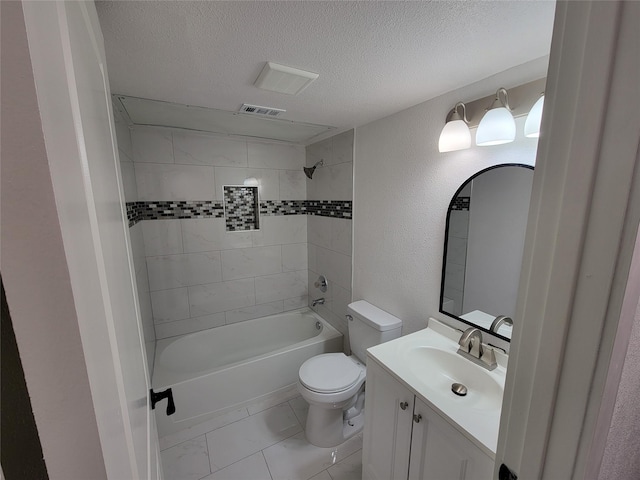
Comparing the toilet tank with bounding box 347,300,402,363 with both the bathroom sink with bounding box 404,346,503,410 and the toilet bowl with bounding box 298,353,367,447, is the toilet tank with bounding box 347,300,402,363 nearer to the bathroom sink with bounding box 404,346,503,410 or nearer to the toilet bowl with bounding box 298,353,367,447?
the toilet bowl with bounding box 298,353,367,447

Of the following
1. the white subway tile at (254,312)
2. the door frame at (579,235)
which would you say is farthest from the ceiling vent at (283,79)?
the white subway tile at (254,312)

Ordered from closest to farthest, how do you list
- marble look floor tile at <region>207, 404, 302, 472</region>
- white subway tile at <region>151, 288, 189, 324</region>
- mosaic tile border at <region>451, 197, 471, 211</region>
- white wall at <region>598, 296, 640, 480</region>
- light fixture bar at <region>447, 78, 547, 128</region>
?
1. white wall at <region>598, 296, 640, 480</region>
2. light fixture bar at <region>447, 78, 547, 128</region>
3. mosaic tile border at <region>451, 197, 471, 211</region>
4. marble look floor tile at <region>207, 404, 302, 472</region>
5. white subway tile at <region>151, 288, 189, 324</region>

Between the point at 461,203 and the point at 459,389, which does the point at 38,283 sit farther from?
the point at 461,203

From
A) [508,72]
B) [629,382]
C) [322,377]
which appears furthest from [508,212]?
[322,377]

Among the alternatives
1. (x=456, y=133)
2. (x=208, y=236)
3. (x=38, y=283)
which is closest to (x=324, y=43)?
(x=456, y=133)

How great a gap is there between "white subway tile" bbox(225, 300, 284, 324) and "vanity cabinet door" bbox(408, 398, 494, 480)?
2.02 metres

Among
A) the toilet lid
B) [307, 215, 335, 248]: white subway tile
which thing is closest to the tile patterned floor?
the toilet lid

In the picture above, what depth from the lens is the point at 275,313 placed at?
2.99m

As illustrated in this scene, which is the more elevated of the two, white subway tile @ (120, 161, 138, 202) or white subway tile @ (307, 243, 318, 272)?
white subway tile @ (120, 161, 138, 202)

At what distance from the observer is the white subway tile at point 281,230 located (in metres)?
2.78

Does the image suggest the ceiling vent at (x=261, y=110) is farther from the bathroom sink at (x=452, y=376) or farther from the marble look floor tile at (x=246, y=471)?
the marble look floor tile at (x=246, y=471)

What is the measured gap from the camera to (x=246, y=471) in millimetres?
1636

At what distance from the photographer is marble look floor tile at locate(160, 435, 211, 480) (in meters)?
1.62

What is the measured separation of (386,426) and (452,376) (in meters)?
0.42
